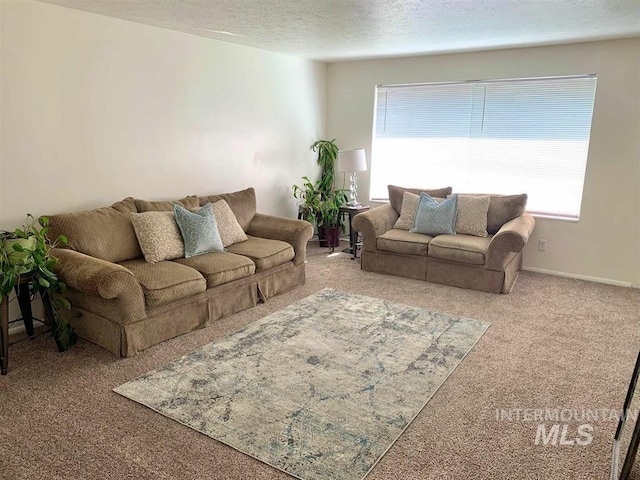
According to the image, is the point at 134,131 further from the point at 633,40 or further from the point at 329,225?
the point at 633,40

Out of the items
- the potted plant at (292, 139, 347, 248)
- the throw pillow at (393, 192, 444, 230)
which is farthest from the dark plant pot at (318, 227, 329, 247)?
the throw pillow at (393, 192, 444, 230)

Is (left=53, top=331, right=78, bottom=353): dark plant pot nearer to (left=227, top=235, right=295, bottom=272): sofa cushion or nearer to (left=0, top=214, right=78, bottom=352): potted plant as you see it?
(left=0, top=214, right=78, bottom=352): potted plant

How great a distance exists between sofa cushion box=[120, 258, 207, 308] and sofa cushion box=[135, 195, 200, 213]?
1.73 feet

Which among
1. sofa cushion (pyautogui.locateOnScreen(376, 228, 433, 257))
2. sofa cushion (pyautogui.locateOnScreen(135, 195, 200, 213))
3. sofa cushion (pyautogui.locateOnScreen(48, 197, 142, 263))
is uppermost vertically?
sofa cushion (pyautogui.locateOnScreen(135, 195, 200, 213))

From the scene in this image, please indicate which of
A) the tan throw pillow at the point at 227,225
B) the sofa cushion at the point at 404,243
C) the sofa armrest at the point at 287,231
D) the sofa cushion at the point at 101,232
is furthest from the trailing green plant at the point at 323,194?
the sofa cushion at the point at 101,232

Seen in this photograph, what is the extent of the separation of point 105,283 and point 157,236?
0.93 m

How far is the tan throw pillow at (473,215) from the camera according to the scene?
500 centimetres

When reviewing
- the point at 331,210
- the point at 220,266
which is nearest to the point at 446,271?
the point at 331,210

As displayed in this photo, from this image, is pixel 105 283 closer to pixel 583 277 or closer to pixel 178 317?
pixel 178 317

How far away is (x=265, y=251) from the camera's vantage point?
4270 mm

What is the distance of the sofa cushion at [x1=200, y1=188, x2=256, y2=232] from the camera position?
4.79 m

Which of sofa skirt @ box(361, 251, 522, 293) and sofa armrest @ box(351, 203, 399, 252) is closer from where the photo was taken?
sofa skirt @ box(361, 251, 522, 293)

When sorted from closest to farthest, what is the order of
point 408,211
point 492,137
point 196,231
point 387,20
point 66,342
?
point 66,342, point 387,20, point 196,231, point 408,211, point 492,137

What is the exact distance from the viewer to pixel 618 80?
4660mm
